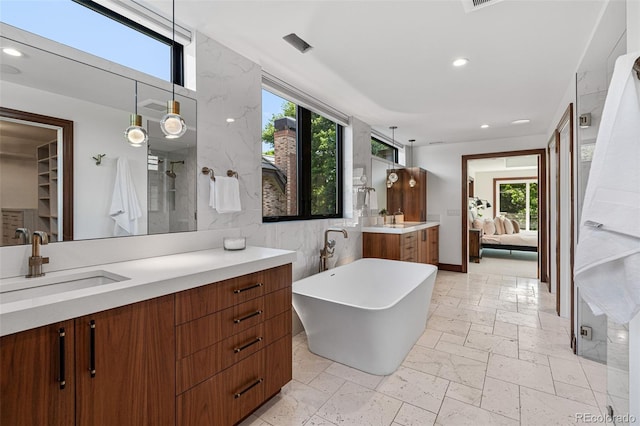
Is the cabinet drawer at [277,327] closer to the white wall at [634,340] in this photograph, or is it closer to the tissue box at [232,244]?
the tissue box at [232,244]

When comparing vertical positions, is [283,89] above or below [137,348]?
above

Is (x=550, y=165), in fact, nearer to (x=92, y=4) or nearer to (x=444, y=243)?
(x=444, y=243)

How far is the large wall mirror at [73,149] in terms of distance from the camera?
129 cm

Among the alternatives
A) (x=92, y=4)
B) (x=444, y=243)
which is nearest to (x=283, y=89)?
(x=92, y=4)

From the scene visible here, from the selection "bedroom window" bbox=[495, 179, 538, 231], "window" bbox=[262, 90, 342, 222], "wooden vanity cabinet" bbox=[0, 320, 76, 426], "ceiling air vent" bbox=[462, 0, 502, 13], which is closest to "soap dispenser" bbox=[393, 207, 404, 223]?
"window" bbox=[262, 90, 342, 222]

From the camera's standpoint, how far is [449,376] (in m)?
2.13

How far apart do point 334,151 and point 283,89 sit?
1.20 metres

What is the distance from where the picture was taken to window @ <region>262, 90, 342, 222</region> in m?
2.79

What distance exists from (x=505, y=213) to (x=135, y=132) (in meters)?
9.89

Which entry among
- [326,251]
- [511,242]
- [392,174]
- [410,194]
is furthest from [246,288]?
[511,242]

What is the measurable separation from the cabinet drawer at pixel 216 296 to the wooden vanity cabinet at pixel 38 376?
1.25ft

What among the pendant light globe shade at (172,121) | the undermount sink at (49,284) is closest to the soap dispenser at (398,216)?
the pendant light globe shade at (172,121)

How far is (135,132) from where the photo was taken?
1616 millimetres

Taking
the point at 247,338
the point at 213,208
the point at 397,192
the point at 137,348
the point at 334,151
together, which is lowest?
the point at 247,338
